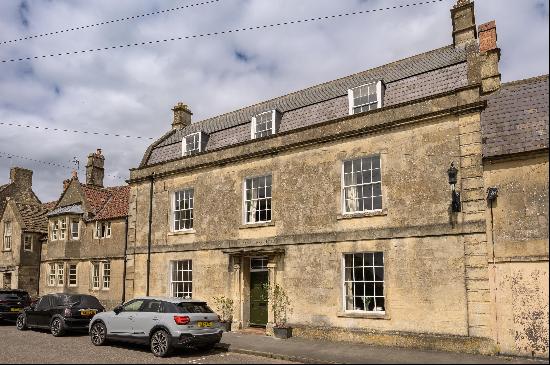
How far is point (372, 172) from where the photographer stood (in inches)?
598

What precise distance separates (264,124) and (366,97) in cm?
455

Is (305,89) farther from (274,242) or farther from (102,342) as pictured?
(102,342)

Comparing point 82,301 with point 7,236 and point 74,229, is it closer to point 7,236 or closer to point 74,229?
point 74,229

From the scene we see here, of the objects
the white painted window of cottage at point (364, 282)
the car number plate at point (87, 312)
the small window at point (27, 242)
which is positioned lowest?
the car number plate at point (87, 312)

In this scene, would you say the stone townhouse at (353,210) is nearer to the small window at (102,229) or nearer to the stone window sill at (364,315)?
the stone window sill at (364,315)

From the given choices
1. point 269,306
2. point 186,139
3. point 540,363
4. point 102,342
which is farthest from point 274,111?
point 540,363

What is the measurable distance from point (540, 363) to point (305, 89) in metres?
13.1

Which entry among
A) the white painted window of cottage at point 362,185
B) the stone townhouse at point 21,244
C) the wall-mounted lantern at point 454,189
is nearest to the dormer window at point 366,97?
the white painted window of cottage at point 362,185

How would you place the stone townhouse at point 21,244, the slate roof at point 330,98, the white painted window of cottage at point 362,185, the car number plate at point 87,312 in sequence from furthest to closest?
the stone townhouse at point 21,244
the car number plate at point 87,312
the slate roof at point 330,98
the white painted window of cottage at point 362,185

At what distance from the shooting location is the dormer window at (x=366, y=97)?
16031mm

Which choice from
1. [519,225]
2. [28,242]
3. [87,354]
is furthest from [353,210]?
[28,242]

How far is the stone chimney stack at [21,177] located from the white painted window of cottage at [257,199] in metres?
27.9

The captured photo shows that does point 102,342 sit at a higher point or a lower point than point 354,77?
lower

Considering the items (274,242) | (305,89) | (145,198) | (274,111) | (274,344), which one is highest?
(305,89)
